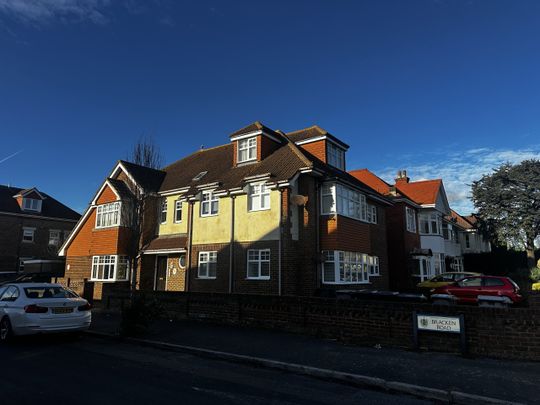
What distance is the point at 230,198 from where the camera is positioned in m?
19.9

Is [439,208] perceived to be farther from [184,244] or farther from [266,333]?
[266,333]

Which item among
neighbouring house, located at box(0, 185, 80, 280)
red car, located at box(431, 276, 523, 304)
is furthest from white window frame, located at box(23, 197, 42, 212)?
red car, located at box(431, 276, 523, 304)

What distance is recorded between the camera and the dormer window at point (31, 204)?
1560 inches

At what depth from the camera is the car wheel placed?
34.3 feet

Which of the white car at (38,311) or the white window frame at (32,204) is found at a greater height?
the white window frame at (32,204)

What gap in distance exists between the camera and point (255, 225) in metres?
18.7

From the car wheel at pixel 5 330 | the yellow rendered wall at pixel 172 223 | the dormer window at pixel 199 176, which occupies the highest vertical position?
the dormer window at pixel 199 176

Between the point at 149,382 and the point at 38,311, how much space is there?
506 centimetres

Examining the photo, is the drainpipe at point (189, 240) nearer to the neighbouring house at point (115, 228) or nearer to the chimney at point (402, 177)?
the neighbouring house at point (115, 228)

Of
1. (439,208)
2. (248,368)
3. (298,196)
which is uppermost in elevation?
(439,208)

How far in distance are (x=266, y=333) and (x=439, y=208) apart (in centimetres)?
2514

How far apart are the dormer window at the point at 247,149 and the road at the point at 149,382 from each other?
13.2 m

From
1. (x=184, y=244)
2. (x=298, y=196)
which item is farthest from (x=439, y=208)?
(x=184, y=244)

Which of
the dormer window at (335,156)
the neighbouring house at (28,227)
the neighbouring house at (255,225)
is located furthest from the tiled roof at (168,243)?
the neighbouring house at (28,227)
